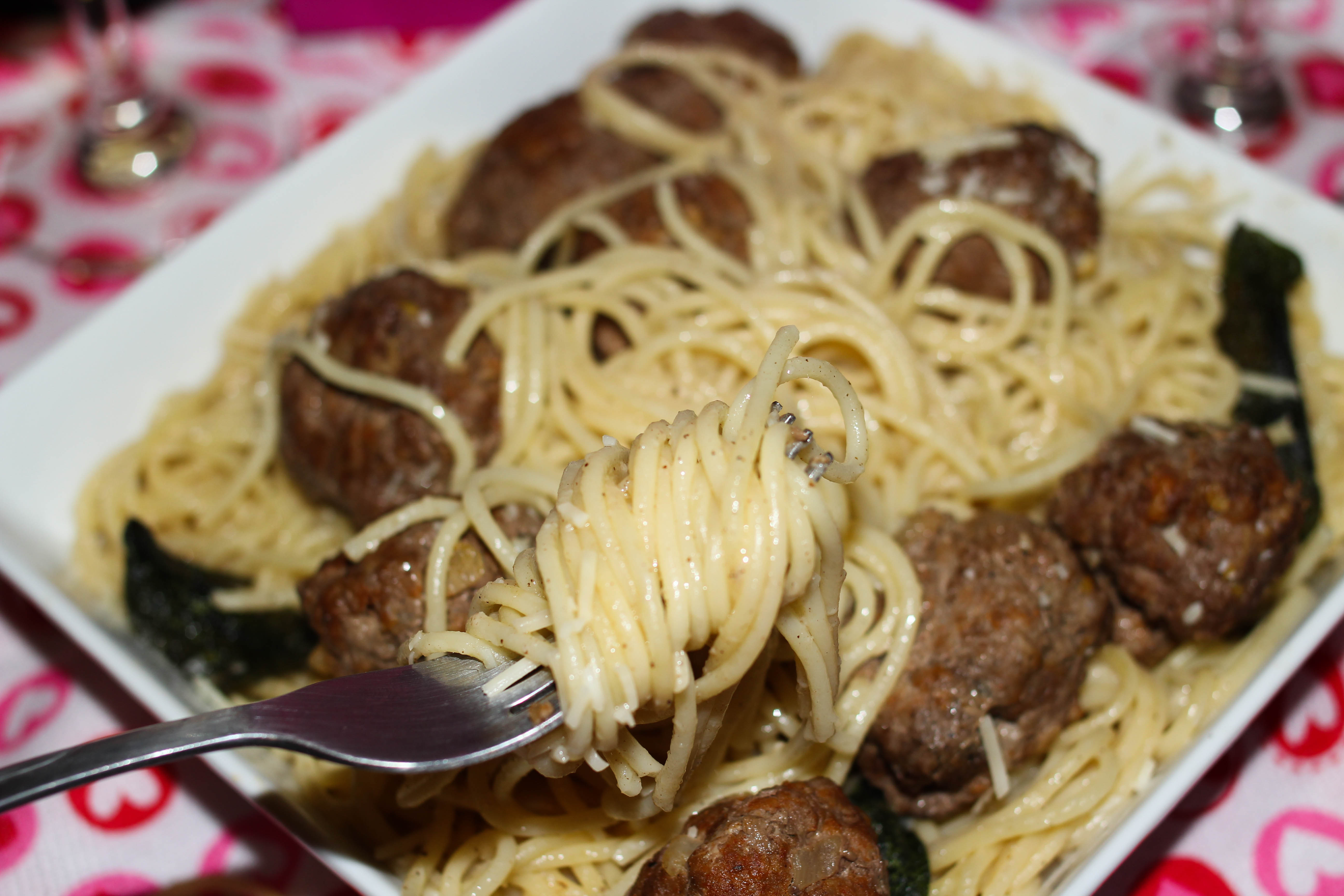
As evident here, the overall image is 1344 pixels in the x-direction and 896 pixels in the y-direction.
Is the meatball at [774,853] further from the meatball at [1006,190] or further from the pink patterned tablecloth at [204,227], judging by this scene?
the meatball at [1006,190]

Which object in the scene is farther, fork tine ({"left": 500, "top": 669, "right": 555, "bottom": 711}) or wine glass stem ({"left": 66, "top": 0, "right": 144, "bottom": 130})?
wine glass stem ({"left": 66, "top": 0, "right": 144, "bottom": 130})

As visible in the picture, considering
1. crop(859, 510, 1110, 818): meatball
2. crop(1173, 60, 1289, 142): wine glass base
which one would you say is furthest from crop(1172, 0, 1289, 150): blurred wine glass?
crop(859, 510, 1110, 818): meatball

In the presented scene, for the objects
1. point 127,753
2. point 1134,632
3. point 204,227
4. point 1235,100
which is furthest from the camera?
point 1235,100

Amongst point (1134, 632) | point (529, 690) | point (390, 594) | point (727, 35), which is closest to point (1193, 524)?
point (1134, 632)

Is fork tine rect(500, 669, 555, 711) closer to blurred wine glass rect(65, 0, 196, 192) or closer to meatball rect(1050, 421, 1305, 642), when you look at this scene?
meatball rect(1050, 421, 1305, 642)

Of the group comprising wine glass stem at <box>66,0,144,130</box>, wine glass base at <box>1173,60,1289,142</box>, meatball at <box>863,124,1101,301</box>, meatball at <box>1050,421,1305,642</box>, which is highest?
wine glass stem at <box>66,0,144,130</box>

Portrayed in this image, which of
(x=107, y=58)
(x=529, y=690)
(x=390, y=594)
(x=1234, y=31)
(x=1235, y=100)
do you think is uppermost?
(x=107, y=58)

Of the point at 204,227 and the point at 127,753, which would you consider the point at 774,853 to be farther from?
the point at 204,227

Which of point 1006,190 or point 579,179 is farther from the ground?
point 579,179
